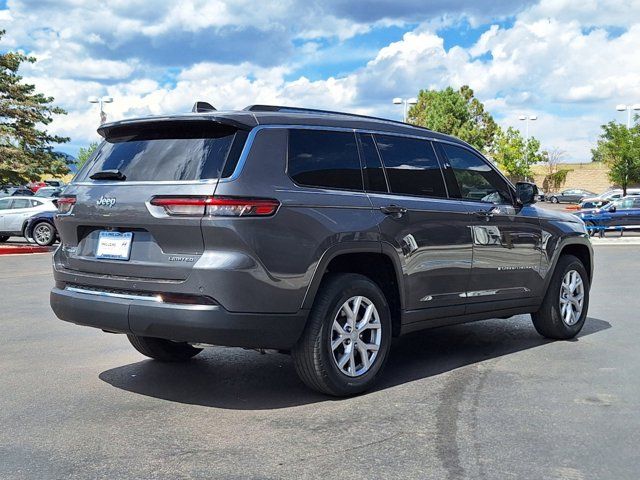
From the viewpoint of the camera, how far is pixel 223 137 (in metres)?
4.95

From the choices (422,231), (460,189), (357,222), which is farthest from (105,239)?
(460,189)

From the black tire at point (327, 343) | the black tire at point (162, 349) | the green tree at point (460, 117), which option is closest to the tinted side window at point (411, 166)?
the black tire at point (327, 343)

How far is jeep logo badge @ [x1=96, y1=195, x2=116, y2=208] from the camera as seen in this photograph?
16.6 ft

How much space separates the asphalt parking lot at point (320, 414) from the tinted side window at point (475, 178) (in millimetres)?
1373

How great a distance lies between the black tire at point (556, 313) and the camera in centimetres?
729

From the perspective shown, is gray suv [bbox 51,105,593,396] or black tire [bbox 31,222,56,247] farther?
black tire [bbox 31,222,56,247]

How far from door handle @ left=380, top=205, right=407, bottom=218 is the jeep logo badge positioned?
1825 mm

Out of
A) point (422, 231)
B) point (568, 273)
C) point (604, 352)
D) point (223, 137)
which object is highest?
point (223, 137)

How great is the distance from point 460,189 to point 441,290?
0.94m

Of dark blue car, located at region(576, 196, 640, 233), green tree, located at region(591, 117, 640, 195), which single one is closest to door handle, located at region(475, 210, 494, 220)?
dark blue car, located at region(576, 196, 640, 233)

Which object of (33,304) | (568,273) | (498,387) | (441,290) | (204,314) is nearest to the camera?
(204,314)

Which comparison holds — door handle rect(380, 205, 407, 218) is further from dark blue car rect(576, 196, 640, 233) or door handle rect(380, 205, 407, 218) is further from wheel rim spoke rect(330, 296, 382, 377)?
dark blue car rect(576, 196, 640, 233)

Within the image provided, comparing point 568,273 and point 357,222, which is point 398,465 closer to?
point 357,222

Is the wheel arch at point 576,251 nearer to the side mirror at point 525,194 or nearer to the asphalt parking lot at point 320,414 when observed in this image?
the side mirror at point 525,194
